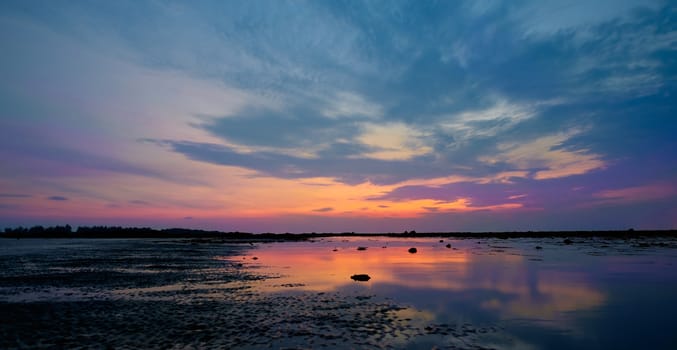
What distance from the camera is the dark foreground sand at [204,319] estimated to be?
13.5 metres

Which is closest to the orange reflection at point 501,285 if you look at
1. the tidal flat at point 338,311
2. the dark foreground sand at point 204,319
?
the tidal flat at point 338,311

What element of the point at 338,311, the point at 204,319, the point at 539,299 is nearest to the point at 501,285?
the point at 539,299

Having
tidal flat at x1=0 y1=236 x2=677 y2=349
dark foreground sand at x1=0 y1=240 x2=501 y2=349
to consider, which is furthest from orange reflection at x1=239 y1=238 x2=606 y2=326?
dark foreground sand at x1=0 y1=240 x2=501 y2=349

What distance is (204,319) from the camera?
1688cm

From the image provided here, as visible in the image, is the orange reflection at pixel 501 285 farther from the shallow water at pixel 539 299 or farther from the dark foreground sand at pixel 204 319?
the dark foreground sand at pixel 204 319

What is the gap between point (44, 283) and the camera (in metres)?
27.1

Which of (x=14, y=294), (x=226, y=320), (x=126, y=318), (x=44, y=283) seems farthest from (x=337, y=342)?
(x=44, y=283)

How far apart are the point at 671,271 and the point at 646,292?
45.3 feet

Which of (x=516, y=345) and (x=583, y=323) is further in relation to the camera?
(x=583, y=323)

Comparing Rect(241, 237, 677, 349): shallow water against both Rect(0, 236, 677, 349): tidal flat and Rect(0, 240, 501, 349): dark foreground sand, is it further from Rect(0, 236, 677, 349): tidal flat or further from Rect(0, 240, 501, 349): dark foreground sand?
Rect(0, 240, 501, 349): dark foreground sand

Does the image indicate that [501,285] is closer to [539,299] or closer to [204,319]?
[539,299]

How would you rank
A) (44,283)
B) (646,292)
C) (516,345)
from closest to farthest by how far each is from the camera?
(516,345)
(646,292)
(44,283)

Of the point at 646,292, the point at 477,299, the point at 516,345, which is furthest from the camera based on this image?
the point at 646,292

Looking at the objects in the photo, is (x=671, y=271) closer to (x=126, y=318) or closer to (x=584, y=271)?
(x=584, y=271)
